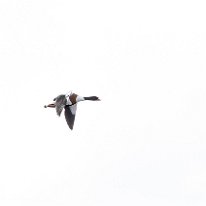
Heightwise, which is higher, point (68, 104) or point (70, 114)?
point (68, 104)

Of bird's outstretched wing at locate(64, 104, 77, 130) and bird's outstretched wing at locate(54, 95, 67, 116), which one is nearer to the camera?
bird's outstretched wing at locate(54, 95, 67, 116)

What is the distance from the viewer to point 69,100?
378ft

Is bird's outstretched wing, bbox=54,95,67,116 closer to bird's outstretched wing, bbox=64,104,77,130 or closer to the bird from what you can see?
the bird

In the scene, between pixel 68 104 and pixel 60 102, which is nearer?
pixel 60 102

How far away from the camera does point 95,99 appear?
390ft

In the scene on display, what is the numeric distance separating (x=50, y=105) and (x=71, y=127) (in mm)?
3576

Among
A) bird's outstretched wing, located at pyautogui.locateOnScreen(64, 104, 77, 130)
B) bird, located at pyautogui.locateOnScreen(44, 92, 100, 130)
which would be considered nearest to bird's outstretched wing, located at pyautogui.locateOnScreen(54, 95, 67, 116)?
bird, located at pyautogui.locateOnScreen(44, 92, 100, 130)

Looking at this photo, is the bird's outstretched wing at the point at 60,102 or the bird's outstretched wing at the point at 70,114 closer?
the bird's outstretched wing at the point at 60,102

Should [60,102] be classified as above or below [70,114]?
above

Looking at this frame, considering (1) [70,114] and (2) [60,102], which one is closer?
(2) [60,102]

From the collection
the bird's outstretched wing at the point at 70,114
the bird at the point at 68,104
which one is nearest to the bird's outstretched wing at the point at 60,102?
the bird at the point at 68,104

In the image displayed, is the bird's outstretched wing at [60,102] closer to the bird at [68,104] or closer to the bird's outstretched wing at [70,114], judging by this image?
the bird at [68,104]

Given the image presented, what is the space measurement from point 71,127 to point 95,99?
657 centimetres

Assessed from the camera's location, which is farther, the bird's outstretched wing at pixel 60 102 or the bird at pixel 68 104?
the bird at pixel 68 104
